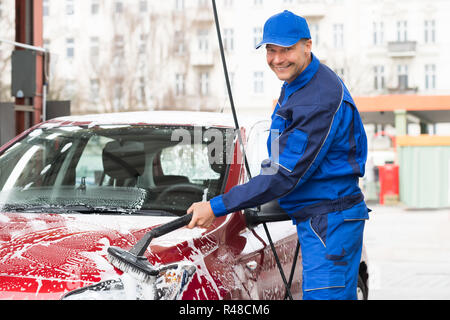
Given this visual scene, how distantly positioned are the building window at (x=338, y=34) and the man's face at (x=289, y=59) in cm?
4798

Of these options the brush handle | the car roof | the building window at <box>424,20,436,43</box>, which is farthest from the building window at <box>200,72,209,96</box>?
A: the brush handle

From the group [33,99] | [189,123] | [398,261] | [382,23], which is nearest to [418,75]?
[382,23]

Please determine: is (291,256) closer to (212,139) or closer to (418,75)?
(212,139)

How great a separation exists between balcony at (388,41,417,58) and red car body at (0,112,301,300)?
156 feet

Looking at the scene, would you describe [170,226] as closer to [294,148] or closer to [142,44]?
[294,148]

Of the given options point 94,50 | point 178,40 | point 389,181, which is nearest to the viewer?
point 389,181

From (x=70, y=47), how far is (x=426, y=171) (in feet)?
89.4

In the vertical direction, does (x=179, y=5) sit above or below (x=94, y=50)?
above

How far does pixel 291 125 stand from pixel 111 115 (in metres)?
1.78

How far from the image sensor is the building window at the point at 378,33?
51.2 metres

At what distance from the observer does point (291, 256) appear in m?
3.94

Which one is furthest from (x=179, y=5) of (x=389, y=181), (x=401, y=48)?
(x=389, y=181)

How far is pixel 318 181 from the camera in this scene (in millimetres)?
2969

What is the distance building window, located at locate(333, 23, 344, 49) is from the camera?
50.0m
